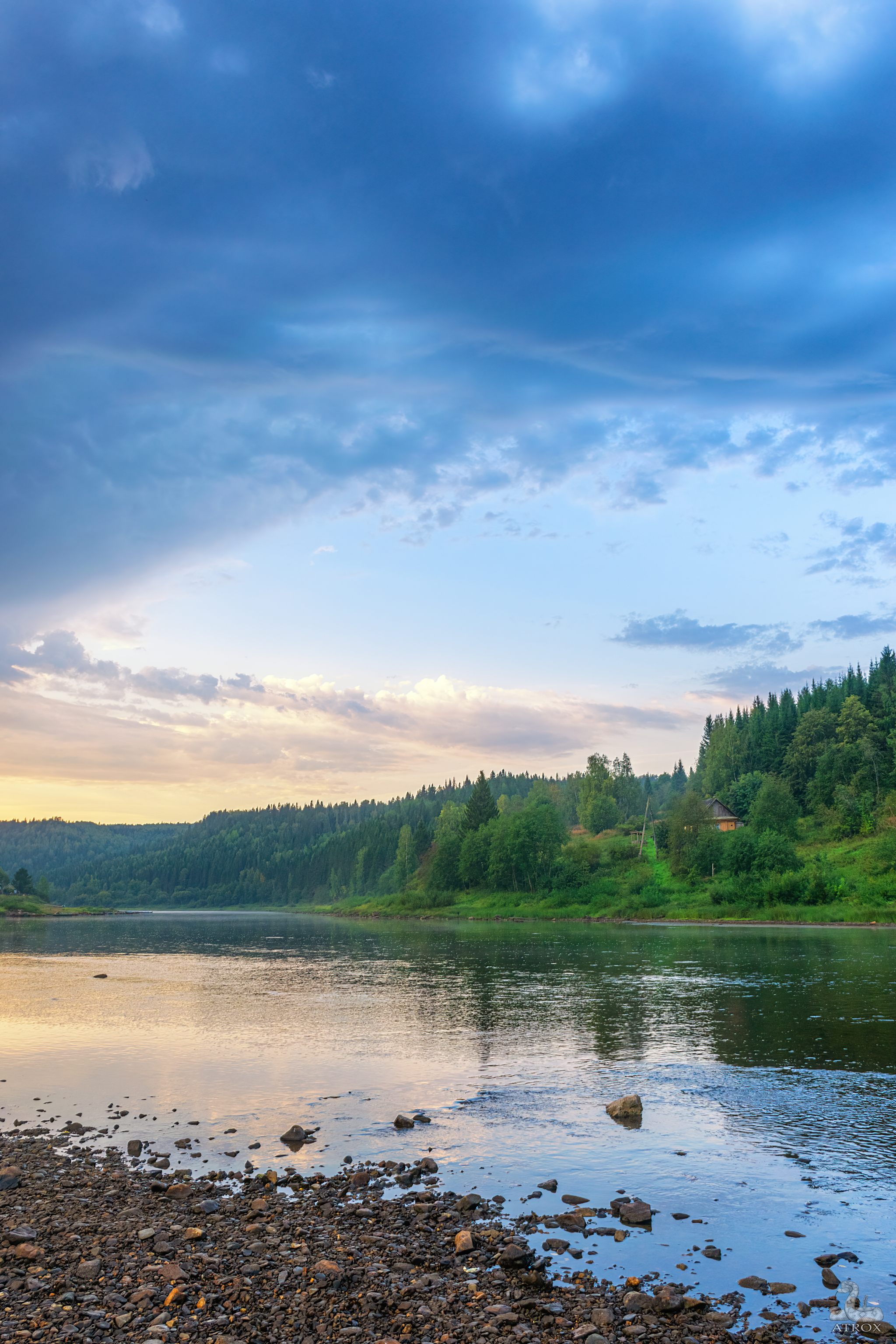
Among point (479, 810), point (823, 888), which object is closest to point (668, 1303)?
point (823, 888)

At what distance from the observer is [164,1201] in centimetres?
1680

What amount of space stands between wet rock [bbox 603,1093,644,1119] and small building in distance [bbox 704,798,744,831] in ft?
545

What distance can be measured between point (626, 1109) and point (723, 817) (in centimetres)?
17679

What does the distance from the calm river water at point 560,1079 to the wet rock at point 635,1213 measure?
0.49 m

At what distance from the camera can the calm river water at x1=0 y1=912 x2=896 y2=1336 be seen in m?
16.8

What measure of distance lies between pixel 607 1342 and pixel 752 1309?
110 inches

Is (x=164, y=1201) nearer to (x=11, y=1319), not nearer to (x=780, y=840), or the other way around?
(x=11, y=1319)

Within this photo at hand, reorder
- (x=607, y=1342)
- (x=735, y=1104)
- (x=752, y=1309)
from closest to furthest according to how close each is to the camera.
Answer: (x=607, y=1342), (x=752, y=1309), (x=735, y=1104)

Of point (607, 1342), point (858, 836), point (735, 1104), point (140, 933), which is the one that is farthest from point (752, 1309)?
point (858, 836)

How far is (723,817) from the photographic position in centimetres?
18912

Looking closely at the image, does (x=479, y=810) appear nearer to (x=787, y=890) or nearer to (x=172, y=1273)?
(x=787, y=890)

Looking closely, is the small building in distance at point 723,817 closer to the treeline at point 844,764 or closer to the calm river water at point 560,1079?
the treeline at point 844,764

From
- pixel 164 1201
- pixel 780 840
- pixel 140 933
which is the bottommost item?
pixel 140 933

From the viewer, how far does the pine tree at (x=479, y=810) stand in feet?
626
